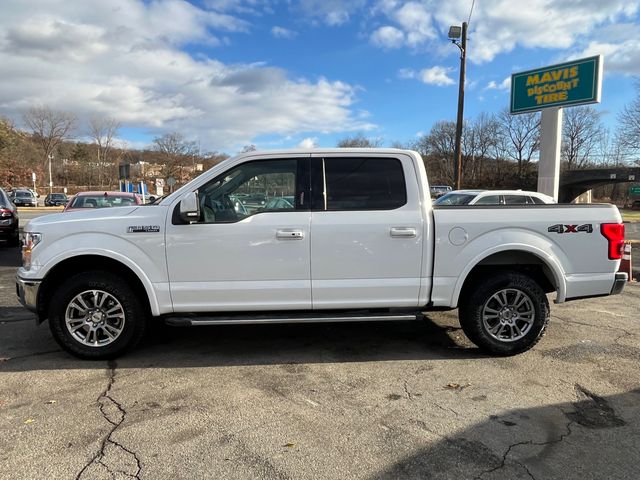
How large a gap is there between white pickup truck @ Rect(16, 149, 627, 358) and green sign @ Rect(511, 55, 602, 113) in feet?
52.3

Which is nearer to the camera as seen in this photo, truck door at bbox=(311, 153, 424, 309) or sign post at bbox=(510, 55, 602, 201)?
truck door at bbox=(311, 153, 424, 309)

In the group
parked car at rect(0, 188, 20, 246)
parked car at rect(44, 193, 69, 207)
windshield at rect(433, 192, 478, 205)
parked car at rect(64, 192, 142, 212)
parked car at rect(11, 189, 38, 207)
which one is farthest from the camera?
parked car at rect(44, 193, 69, 207)

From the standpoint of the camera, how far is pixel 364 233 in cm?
450

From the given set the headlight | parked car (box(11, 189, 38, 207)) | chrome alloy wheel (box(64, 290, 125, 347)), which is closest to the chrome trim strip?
chrome alloy wheel (box(64, 290, 125, 347))

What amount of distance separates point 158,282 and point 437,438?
9.17ft

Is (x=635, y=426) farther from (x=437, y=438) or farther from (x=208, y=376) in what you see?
(x=208, y=376)

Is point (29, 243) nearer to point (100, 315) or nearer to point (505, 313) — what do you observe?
point (100, 315)

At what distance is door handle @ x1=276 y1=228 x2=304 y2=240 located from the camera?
4453 mm

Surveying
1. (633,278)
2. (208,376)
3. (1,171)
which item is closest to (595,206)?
(208,376)

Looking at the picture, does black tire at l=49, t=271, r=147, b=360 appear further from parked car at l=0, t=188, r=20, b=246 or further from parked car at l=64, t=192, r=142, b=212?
parked car at l=0, t=188, r=20, b=246

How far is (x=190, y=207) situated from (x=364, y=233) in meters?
1.60

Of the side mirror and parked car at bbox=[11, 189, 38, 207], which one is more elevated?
the side mirror

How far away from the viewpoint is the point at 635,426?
3436 mm

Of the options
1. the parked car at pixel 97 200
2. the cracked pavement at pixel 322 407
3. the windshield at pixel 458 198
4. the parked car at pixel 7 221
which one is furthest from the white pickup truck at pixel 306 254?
the parked car at pixel 7 221
